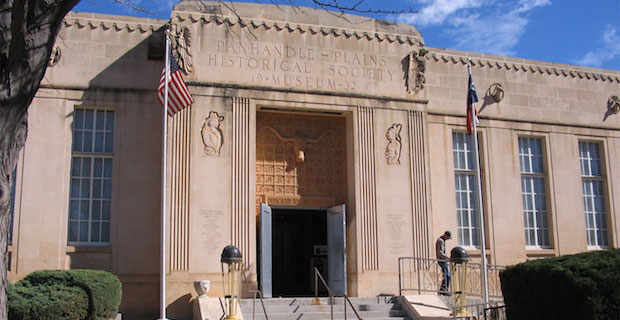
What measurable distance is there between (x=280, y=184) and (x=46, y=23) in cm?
1047

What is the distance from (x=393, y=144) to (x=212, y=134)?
4.66 m

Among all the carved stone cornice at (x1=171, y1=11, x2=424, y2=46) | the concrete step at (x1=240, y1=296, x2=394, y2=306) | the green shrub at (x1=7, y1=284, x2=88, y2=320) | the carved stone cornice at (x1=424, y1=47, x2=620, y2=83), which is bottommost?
the concrete step at (x1=240, y1=296, x2=394, y2=306)

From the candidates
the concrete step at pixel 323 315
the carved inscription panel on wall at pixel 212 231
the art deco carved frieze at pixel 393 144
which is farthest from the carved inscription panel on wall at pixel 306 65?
the concrete step at pixel 323 315

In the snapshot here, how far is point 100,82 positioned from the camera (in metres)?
16.8

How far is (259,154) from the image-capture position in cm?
1766

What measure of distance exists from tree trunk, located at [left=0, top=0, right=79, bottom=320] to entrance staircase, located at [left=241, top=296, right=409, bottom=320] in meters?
7.61

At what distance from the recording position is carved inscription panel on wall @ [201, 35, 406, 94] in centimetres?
1694

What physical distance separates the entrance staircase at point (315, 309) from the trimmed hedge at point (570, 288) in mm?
5978

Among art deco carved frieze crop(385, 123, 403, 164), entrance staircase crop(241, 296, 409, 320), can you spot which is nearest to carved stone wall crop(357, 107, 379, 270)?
art deco carved frieze crop(385, 123, 403, 164)

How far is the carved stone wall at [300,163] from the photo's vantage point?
17641 mm

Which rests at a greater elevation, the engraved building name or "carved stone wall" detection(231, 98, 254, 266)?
the engraved building name

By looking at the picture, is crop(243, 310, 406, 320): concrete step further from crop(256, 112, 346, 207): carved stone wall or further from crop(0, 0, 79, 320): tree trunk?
crop(0, 0, 79, 320): tree trunk

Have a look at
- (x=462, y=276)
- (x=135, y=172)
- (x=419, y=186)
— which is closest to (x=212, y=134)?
(x=135, y=172)

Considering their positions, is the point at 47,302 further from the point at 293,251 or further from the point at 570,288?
the point at 293,251
